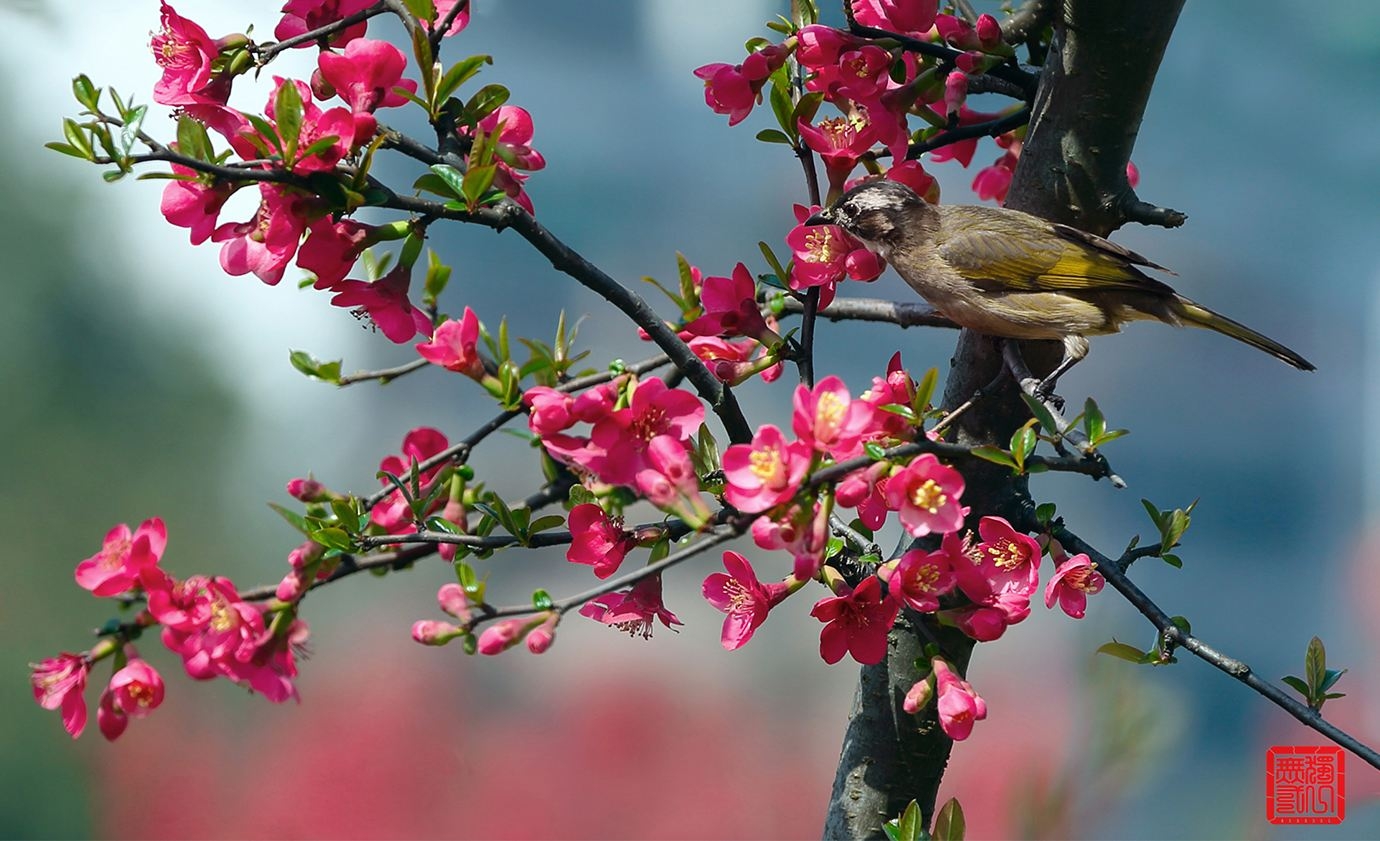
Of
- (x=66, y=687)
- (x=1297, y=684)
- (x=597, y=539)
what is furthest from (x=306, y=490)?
(x=1297, y=684)

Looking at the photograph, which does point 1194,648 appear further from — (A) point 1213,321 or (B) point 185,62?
(B) point 185,62

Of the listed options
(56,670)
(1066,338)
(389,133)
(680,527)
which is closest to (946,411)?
(1066,338)

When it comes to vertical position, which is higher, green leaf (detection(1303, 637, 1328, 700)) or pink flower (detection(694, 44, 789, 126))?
pink flower (detection(694, 44, 789, 126))

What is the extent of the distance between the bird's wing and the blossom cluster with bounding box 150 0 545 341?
1.48 ft

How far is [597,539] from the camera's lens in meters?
0.72

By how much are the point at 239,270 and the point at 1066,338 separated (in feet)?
2.19

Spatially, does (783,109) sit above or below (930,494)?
above

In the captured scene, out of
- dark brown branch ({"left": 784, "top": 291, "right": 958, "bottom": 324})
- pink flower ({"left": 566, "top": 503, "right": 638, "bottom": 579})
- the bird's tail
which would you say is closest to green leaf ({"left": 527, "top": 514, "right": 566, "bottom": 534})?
pink flower ({"left": 566, "top": 503, "right": 638, "bottom": 579})

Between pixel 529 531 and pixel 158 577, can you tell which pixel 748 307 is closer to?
pixel 529 531

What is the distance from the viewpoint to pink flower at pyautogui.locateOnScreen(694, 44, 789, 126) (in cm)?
89

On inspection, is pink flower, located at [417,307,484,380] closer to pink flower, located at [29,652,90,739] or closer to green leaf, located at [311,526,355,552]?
green leaf, located at [311,526,355,552]

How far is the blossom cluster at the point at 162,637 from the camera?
813mm

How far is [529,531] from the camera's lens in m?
0.76

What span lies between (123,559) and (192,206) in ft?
0.94
